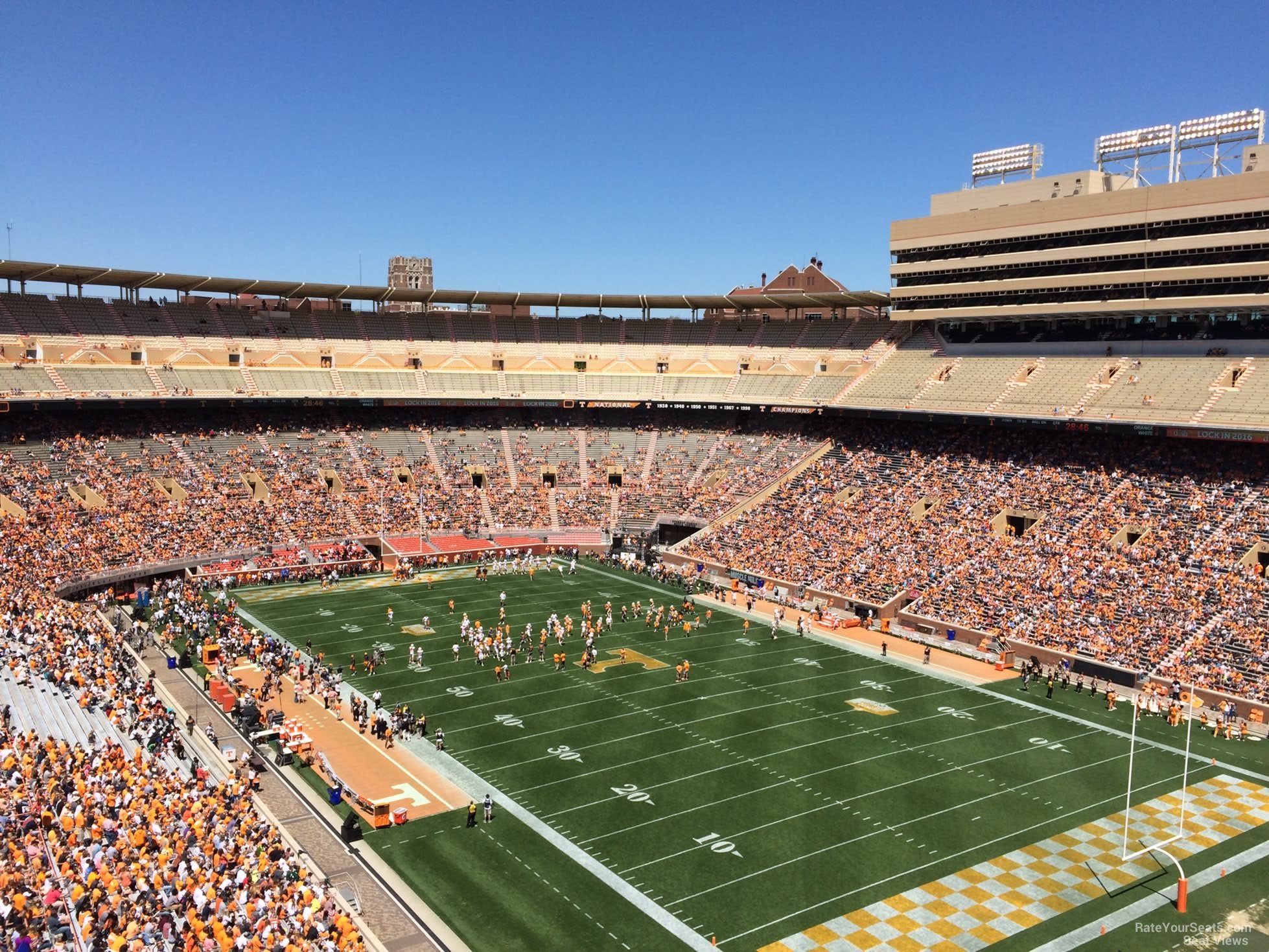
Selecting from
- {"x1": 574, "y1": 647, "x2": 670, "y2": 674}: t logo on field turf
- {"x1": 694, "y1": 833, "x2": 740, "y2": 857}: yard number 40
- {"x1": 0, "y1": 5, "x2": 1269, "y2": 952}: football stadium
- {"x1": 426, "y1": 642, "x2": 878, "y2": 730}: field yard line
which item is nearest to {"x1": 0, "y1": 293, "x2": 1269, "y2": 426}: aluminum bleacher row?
{"x1": 0, "y1": 5, "x2": 1269, "y2": 952}: football stadium

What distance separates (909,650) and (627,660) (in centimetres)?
1129

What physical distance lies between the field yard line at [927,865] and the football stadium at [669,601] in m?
0.14

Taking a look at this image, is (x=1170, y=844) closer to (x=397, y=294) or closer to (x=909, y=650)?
(x=909, y=650)

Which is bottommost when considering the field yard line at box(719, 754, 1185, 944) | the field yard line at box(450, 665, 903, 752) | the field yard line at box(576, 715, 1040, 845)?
the field yard line at box(719, 754, 1185, 944)

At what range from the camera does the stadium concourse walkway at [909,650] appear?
1394 inches

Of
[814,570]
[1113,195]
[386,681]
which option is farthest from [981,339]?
[386,681]

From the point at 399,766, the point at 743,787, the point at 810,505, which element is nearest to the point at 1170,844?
the point at 743,787

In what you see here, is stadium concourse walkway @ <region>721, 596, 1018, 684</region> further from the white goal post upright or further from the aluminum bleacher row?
the aluminum bleacher row

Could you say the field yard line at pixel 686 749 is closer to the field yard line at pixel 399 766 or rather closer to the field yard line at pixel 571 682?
the field yard line at pixel 399 766

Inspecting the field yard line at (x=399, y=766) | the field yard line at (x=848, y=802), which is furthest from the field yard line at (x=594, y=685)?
the field yard line at (x=848, y=802)

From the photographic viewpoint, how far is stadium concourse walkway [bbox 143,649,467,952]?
17938mm

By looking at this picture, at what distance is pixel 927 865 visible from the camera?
69.8ft

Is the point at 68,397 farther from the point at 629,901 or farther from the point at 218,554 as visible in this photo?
the point at 629,901

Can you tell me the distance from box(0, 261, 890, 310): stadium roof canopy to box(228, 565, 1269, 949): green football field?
92.9ft
